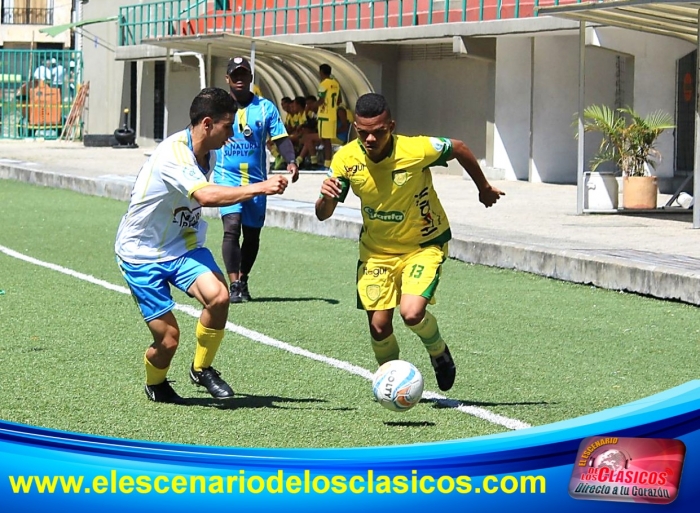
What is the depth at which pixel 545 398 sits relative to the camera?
289 inches

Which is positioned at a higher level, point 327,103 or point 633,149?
point 327,103

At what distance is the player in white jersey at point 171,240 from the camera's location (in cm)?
689

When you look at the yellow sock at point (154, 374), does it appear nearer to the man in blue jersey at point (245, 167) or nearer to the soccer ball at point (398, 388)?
the soccer ball at point (398, 388)

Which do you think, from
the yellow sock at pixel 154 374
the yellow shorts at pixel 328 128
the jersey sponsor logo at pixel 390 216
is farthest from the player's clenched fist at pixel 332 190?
the yellow shorts at pixel 328 128

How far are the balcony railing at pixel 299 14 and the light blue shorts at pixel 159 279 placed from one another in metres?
18.2

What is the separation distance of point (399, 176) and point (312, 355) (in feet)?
5.64

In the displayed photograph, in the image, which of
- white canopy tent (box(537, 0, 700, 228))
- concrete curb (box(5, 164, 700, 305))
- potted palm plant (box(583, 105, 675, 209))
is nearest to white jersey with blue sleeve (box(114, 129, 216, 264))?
concrete curb (box(5, 164, 700, 305))

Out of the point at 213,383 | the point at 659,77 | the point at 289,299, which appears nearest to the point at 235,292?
the point at 289,299

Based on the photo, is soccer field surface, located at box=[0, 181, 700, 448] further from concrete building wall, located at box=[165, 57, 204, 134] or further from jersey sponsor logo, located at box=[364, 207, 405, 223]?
concrete building wall, located at box=[165, 57, 204, 134]

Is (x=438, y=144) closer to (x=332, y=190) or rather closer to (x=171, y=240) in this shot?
(x=332, y=190)

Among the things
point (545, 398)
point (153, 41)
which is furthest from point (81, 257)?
point (153, 41)

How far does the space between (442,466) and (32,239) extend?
1301 cm

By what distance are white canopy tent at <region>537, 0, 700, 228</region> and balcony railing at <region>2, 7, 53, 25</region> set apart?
45.3 m

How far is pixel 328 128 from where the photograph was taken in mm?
26891
